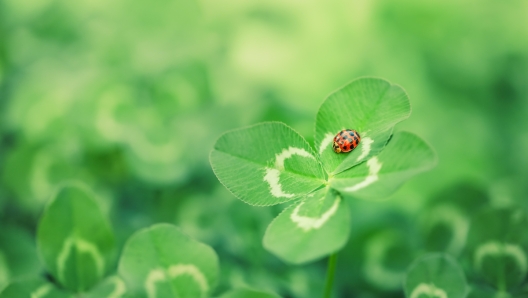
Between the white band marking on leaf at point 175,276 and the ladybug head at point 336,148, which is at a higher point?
the ladybug head at point 336,148

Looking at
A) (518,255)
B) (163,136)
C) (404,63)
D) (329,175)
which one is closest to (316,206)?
(329,175)

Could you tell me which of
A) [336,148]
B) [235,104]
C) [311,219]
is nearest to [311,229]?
[311,219]

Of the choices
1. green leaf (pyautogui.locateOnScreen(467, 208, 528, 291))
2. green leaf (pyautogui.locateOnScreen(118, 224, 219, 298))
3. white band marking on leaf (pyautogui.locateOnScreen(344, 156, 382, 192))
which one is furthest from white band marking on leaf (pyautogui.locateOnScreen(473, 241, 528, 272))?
green leaf (pyautogui.locateOnScreen(118, 224, 219, 298))

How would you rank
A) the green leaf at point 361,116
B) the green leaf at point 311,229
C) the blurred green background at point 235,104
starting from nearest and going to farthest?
the green leaf at point 311,229 < the green leaf at point 361,116 < the blurred green background at point 235,104

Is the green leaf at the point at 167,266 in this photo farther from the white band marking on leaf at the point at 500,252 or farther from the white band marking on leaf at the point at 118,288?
the white band marking on leaf at the point at 500,252

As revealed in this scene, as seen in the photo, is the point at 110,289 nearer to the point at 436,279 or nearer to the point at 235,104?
the point at 436,279

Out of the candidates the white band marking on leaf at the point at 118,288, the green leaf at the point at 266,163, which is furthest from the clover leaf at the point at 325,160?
the white band marking on leaf at the point at 118,288
